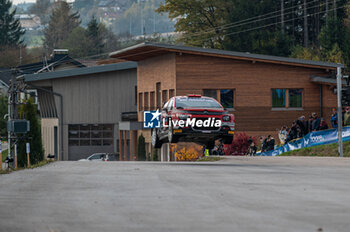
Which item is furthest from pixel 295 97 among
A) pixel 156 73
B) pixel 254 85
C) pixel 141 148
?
pixel 141 148

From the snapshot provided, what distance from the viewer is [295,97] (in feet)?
157

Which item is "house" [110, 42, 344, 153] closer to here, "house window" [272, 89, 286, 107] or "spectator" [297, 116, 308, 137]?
"house window" [272, 89, 286, 107]

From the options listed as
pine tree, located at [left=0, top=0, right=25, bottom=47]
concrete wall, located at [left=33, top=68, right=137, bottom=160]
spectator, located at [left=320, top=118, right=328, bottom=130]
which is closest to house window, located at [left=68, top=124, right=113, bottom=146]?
concrete wall, located at [left=33, top=68, right=137, bottom=160]

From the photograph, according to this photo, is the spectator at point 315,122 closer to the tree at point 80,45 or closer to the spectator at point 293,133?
the spectator at point 293,133

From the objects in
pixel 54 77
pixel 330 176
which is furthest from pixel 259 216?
pixel 54 77

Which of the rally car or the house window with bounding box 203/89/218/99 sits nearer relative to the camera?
the rally car

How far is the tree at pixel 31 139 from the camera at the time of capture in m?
50.1

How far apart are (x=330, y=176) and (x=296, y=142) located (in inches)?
825

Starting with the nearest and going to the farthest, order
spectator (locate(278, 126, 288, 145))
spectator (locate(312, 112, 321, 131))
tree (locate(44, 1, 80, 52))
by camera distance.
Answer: spectator (locate(312, 112, 321, 131)) → spectator (locate(278, 126, 288, 145)) → tree (locate(44, 1, 80, 52))

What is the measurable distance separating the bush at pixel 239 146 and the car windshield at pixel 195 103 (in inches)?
652

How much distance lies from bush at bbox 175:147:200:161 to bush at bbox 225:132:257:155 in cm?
197

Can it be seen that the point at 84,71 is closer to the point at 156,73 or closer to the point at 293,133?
the point at 156,73

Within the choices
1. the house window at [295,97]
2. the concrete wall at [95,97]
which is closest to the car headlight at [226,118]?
the house window at [295,97]

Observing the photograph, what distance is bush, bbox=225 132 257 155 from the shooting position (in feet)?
144
